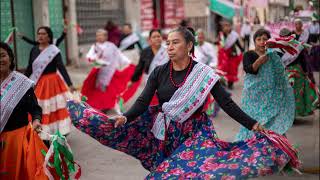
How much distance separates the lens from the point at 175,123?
4.36 metres

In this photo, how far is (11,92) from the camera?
4.48 metres

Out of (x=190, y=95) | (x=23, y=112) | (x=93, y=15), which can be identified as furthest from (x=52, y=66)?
(x=93, y=15)

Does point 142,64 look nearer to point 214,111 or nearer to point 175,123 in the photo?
point 214,111

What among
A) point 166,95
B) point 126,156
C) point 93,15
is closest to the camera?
point 166,95

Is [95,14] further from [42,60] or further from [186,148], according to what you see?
[186,148]

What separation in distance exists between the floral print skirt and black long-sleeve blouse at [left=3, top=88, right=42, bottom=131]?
50 centimetres

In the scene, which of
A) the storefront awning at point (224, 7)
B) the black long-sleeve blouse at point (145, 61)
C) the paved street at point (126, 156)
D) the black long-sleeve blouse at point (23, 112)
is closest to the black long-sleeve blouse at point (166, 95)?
the black long-sleeve blouse at point (23, 112)

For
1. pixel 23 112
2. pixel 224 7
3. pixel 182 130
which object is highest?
pixel 224 7

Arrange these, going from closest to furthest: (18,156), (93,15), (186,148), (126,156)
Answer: (186,148)
(18,156)
(126,156)
(93,15)

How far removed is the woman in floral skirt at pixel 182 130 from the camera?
4.02 metres

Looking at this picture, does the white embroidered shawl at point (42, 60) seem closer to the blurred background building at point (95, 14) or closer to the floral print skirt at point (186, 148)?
the blurred background building at point (95, 14)

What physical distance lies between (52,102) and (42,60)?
0.68 meters

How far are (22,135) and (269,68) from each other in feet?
9.46

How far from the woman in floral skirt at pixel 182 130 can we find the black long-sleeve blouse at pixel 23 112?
0.51m
